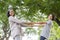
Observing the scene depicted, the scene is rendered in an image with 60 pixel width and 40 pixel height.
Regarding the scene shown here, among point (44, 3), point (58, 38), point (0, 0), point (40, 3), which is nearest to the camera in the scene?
point (58, 38)

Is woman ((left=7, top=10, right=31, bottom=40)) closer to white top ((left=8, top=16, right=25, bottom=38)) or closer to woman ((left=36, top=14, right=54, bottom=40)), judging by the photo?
white top ((left=8, top=16, right=25, bottom=38))

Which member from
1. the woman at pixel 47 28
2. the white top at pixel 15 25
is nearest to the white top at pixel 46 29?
the woman at pixel 47 28

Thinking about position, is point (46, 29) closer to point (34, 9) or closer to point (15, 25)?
point (15, 25)

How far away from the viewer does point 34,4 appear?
5102 millimetres

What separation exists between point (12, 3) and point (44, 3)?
2.78 feet

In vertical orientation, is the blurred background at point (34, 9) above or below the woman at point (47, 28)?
above

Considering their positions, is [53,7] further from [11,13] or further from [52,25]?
[11,13]

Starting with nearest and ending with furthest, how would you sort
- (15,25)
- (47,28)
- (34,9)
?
1. (15,25)
2. (47,28)
3. (34,9)

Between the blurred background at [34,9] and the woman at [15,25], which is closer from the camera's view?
the woman at [15,25]

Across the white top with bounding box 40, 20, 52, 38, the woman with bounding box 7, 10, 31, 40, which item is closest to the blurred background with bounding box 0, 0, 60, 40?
the white top with bounding box 40, 20, 52, 38

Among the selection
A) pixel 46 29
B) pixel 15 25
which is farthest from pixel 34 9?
pixel 15 25

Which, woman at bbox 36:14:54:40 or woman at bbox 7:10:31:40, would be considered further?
woman at bbox 36:14:54:40

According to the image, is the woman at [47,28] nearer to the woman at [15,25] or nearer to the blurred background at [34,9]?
the blurred background at [34,9]

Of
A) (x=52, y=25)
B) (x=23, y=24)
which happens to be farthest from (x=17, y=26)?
(x=52, y=25)
